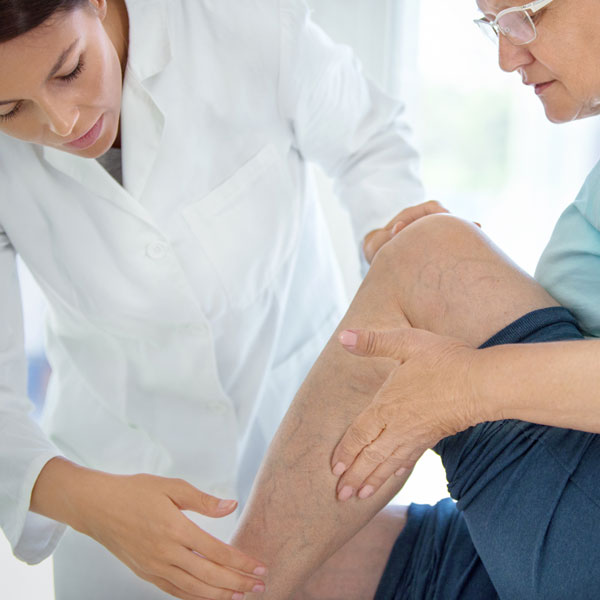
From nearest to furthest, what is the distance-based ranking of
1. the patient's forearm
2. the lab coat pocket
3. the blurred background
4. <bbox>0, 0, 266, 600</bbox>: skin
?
<bbox>0, 0, 266, 600</bbox>: skin < the patient's forearm < the lab coat pocket < the blurred background

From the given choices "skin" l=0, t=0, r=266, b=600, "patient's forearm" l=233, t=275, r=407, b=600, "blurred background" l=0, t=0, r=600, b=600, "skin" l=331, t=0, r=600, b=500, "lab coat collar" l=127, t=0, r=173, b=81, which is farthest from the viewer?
"blurred background" l=0, t=0, r=600, b=600

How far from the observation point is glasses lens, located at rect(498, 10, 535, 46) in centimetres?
103

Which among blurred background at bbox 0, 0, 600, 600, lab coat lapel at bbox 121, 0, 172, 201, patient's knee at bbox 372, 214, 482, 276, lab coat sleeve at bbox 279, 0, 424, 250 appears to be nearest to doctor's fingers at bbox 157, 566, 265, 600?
patient's knee at bbox 372, 214, 482, 276

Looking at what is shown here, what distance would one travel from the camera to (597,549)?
870 millimetres

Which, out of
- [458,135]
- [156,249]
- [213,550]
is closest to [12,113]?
[156,249]

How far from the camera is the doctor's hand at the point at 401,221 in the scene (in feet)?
4.21

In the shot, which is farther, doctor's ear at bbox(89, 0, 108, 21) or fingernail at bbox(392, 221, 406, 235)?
fingernail at bbox(392, 221, 406, 235)

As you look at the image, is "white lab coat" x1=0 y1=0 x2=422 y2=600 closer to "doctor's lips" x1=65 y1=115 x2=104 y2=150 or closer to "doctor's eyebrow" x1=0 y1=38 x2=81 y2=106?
"doctor's lips" x1=65 y1=115 x2=104 y2=150

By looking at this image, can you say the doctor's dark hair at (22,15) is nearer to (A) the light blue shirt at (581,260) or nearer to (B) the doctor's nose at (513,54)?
(B) the doctor's nose at (513,54)

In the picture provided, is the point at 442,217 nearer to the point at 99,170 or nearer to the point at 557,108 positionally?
the point at 557,108

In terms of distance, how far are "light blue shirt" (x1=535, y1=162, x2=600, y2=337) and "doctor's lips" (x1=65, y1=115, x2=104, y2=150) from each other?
706 mm

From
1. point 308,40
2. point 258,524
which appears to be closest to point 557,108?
point 308,40

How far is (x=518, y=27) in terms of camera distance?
3.44 ft

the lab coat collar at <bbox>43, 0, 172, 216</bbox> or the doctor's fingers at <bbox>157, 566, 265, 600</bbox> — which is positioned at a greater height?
the lab coat collar at <bbox>43, 0, 172, 216</bbox>
